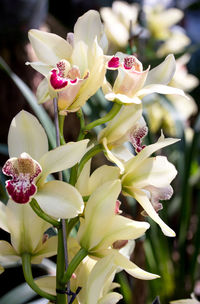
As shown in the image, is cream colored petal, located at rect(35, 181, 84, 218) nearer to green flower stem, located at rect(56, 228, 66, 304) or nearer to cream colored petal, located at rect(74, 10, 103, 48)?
green flower stem, located at rect(56, 228, 66, 304)

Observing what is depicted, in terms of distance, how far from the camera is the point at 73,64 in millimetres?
527

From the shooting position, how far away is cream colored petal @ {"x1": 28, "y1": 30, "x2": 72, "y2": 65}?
54cm

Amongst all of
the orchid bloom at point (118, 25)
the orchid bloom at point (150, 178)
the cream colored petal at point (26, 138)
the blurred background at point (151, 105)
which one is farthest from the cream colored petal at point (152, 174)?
the orchid bloom at point (118, 25)

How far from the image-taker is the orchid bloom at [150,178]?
0.52 metres

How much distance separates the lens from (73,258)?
505 millimetres

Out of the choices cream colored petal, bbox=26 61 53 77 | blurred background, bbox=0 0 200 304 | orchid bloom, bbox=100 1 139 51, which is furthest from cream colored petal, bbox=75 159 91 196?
orchid bloom, bbox=100 1 139 51

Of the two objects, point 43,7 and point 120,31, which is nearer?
point 120,31

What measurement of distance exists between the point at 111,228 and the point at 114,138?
0.10 meters

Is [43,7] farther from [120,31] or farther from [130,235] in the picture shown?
[130,235]

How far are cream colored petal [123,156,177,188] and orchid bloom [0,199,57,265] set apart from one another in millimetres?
110

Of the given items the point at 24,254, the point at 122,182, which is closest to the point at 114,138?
the point at 122,182

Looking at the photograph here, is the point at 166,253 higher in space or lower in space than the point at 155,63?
lower

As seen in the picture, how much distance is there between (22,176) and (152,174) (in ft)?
0.46

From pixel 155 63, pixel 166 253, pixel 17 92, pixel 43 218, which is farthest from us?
pixel 17 92
